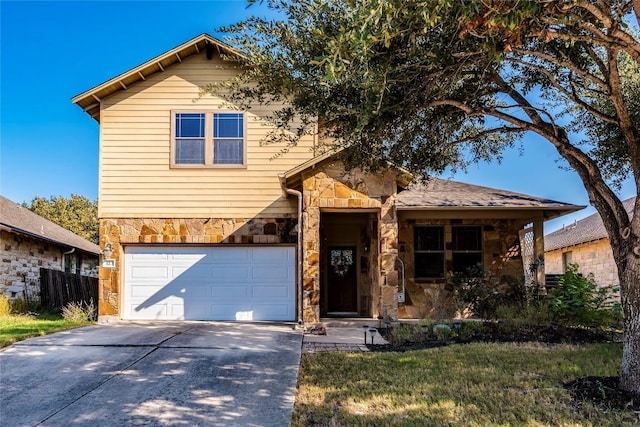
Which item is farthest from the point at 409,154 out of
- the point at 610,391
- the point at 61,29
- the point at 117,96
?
the point at 61,29

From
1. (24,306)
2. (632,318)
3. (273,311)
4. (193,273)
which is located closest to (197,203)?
(193,273)

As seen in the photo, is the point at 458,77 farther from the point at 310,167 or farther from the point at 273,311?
the point at 273,311

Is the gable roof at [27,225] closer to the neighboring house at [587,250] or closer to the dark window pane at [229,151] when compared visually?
the dark window pane at [229,151]

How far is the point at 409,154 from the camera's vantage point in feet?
27.0

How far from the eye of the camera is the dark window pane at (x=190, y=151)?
40.5 feet

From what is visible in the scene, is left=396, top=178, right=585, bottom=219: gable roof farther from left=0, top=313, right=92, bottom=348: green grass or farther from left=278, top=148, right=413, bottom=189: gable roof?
left=0, top=313, right=92, bottom=348: green grass

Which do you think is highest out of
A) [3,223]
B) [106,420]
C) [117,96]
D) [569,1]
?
[117,96]

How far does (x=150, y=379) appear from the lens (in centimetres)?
618

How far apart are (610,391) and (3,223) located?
14.9 m

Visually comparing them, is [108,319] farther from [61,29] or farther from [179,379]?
[61,29]

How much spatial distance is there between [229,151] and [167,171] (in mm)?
1588

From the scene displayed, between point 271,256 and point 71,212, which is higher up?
point 71,212

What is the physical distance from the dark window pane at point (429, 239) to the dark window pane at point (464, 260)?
48cm

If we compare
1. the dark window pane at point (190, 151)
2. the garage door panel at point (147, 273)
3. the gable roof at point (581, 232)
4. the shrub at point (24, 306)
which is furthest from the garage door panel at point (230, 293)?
the gable roof at point (581, 232)
